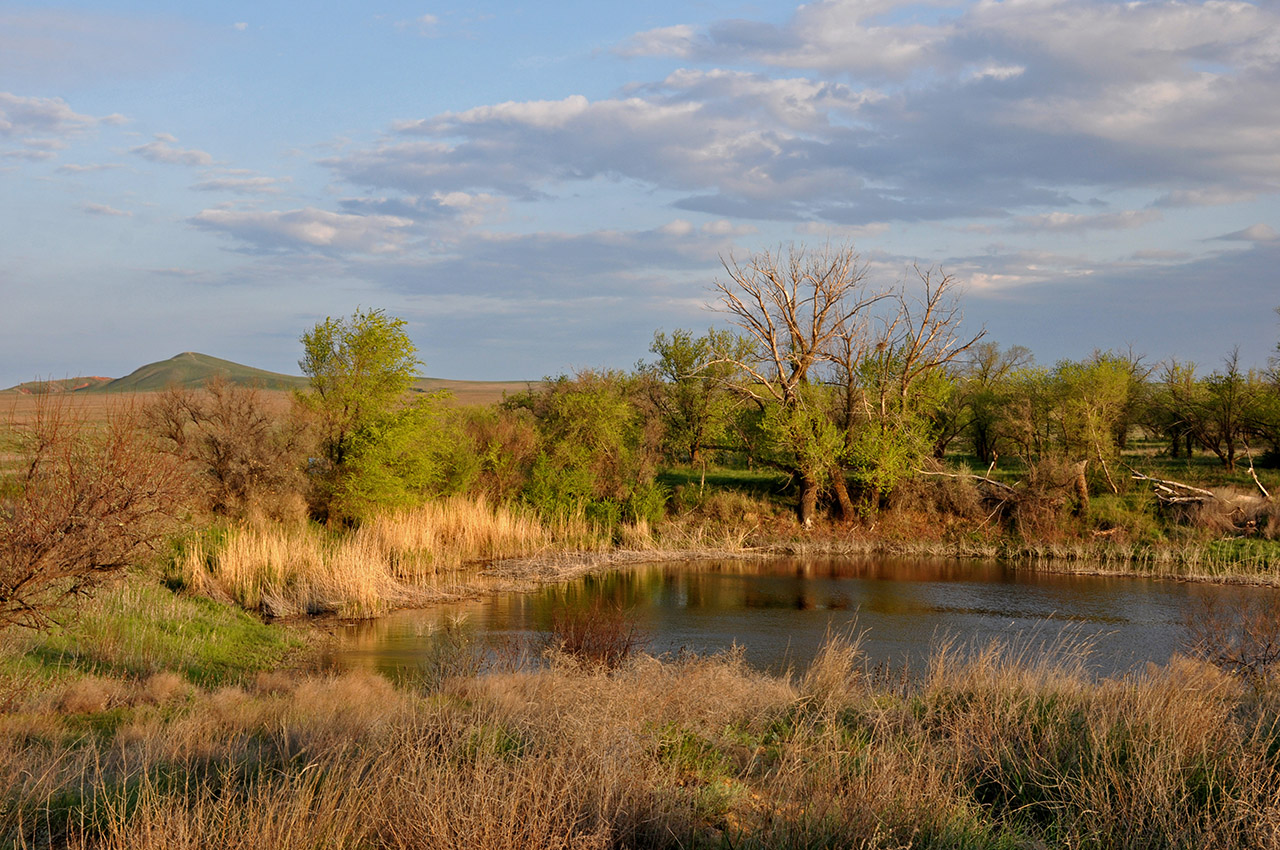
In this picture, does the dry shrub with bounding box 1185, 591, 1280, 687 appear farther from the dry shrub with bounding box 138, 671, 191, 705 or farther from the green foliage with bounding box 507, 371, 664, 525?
the green foliage with bounding box 507, 371, 664, 525

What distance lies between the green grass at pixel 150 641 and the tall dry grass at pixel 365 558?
40.5 inches

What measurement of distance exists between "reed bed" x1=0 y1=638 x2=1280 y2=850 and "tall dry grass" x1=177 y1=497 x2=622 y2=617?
846 centimetres

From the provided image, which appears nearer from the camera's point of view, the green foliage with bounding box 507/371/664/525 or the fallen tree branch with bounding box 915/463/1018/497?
the green foliage with bounding box 507/371/664/525

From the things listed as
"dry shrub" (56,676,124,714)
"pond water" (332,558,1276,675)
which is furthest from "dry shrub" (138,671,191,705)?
"pond water" (332,558,1276,675)

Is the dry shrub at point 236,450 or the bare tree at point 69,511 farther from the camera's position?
the dry shrub at point 236,450

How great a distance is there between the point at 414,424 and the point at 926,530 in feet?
60.6

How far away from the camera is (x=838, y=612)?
20.6 meters

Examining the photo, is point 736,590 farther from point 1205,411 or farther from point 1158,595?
point 1205,411

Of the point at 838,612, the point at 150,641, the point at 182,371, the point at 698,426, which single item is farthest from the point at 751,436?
the point at 182,371

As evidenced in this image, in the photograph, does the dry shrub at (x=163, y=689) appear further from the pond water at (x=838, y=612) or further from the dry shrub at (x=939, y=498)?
the dry shrub at (x=939, y=498)

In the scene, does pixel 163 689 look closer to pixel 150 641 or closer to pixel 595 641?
pixel 150 641

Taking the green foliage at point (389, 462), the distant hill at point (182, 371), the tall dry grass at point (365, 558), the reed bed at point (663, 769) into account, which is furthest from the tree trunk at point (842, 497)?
the distant hill at point (182, 371)

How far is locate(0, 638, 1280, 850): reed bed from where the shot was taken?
4941mm

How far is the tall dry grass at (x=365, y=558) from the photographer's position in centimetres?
1836
